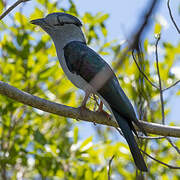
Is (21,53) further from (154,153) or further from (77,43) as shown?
(154,153)

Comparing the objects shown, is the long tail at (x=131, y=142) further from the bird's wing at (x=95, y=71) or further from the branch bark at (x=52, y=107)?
the branch bark at (x=52, y=107)

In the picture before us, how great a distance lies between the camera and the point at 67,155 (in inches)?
157

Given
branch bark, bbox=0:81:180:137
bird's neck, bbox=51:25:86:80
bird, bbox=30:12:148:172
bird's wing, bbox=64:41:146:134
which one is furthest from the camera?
bird's neck, bbox=51:25:86:80

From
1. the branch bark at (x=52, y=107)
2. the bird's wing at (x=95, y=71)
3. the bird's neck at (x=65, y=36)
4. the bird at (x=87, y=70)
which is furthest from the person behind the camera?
the bird's neck at (x=65, y=36)

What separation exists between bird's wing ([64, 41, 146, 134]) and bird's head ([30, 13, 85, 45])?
173 mm

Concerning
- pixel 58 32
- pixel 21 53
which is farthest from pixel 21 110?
pixel 58 32

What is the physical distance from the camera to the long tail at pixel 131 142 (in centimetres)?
256

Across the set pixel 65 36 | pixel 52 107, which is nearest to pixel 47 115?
pixel 65 36

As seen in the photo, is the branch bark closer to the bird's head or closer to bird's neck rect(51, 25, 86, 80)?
bird's neck rect(51, 25, 86, 80)

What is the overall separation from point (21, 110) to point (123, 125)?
1.97 m

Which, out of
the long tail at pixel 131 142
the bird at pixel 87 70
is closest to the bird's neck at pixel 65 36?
the bird at pixel 87 70

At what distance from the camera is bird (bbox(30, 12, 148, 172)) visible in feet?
9.08

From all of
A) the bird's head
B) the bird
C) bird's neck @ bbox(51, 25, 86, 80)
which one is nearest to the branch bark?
the bird

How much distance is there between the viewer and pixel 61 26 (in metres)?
3.84
